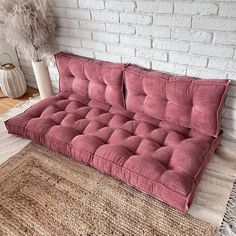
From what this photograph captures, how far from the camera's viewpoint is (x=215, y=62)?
1420 mm

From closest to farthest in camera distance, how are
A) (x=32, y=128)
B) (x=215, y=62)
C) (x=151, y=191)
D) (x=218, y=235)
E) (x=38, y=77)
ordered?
(x=218, y=235)
(x=151, y=191)
(x=215, y=62)
(x=32, y=128)
(x=38, y=77)

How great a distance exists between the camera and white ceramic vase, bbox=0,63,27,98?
89.7 inches

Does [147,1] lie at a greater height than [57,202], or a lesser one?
greater

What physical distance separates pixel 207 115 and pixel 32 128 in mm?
1103

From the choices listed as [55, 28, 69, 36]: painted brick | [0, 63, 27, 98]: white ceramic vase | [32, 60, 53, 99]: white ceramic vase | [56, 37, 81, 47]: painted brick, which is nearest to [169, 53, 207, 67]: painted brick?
[56, 37, 81, 47]: painted brick

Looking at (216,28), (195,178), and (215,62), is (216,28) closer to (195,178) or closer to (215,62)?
(215,62)

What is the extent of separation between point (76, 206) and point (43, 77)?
121cm

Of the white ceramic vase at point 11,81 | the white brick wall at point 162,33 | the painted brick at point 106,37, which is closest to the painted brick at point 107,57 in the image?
the white brick wall at point 162,33

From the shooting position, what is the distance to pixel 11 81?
2.29 meters

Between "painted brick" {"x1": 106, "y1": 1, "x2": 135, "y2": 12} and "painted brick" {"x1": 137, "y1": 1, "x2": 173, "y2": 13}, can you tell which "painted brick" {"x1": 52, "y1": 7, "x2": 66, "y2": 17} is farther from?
"painted brick" {"x1": 137, "y1": 1, "x2": 173, "y2": 13}

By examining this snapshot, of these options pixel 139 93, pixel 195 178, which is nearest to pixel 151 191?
pixel 195 178

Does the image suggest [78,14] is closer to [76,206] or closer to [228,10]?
[228,10]

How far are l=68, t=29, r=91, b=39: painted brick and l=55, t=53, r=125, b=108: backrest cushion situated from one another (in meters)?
0.16

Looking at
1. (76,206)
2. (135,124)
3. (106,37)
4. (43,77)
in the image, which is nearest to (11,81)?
(43,77)
